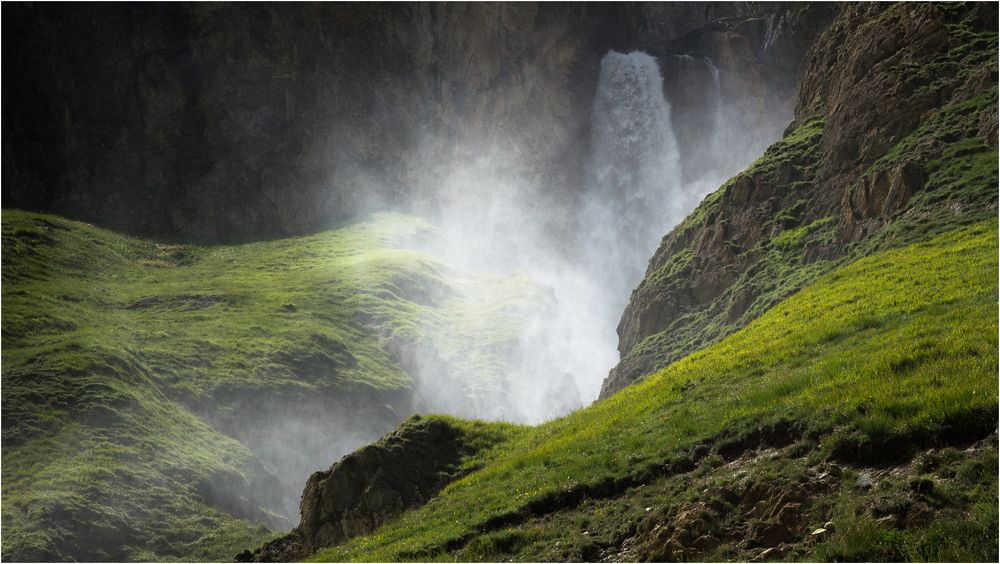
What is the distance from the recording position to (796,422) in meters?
16.5

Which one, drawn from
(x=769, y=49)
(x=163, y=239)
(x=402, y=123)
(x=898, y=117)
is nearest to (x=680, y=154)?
(x=769, y=49)

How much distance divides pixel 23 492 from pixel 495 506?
33.7 meters

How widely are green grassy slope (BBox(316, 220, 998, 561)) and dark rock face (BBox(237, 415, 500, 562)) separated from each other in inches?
49.6

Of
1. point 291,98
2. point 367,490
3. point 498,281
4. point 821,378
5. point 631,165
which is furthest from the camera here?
point 291,98

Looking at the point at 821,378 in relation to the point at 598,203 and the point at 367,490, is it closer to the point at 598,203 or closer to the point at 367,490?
the point at 367,490

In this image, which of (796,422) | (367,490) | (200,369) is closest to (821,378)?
(796,422)

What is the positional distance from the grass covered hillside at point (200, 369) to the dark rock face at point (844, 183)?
81.3 ft

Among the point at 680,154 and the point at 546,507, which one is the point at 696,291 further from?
the point at 680,154

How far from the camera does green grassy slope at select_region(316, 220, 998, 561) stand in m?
13.7

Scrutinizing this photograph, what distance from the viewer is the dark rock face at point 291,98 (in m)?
113

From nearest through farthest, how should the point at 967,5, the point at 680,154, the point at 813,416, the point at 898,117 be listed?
the point at 813,416, the point at 898,117, the point at 967,5, the point at 680,154

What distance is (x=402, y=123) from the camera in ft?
430

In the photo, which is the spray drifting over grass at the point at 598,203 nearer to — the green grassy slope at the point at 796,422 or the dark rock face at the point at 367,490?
the dark rock face at the point at 367,490

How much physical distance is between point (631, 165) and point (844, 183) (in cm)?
8073
